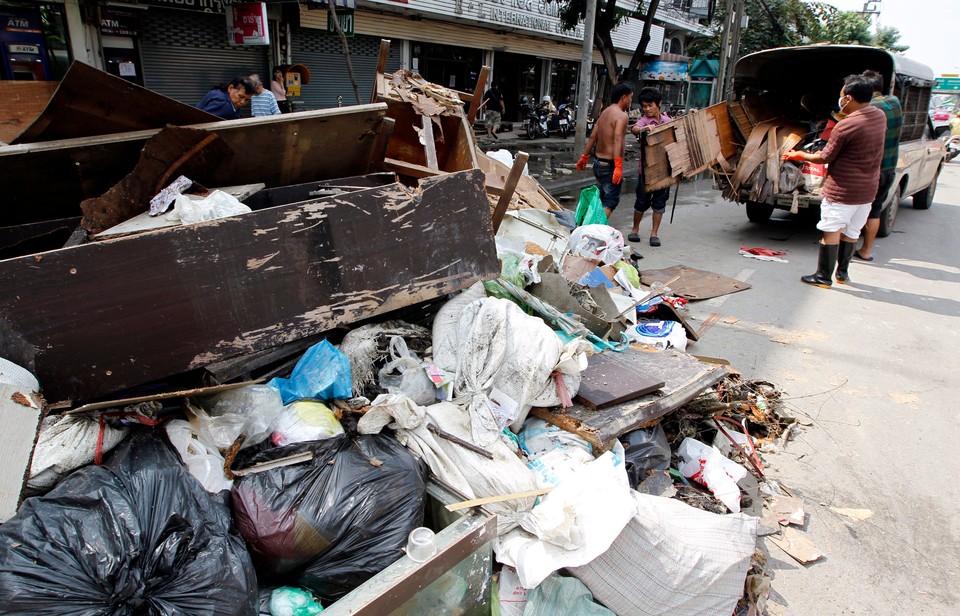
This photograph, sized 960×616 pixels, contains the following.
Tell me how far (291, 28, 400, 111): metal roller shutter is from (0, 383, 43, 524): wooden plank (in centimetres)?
1106

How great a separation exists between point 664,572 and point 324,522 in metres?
1.17

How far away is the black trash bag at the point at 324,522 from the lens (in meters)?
1.75

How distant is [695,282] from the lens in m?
5.68

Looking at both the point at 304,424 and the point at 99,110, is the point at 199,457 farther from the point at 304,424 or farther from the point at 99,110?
the point at 99,110

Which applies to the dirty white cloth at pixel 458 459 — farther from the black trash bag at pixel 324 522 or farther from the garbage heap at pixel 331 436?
the black trash bag at pixel 324 522

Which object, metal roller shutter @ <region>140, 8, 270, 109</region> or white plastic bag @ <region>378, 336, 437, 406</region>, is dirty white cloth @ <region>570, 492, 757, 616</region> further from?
metal roller shutter @ <region>140, 8, 270, 109</region>

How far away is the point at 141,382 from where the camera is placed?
6.74 feet

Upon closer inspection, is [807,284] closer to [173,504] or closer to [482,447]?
[482,447]

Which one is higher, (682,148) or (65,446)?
(682,148)

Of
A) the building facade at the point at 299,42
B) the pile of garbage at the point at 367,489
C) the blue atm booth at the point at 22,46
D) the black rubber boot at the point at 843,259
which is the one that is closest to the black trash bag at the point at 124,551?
the pile of garbage at the point at 367,489

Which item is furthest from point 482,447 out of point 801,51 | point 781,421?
point 801,51

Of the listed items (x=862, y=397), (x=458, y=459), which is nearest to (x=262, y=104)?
(x=458, y=459)

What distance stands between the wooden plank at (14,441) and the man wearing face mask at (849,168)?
6.16 metres

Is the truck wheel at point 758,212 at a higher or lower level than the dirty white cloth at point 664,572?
higher
